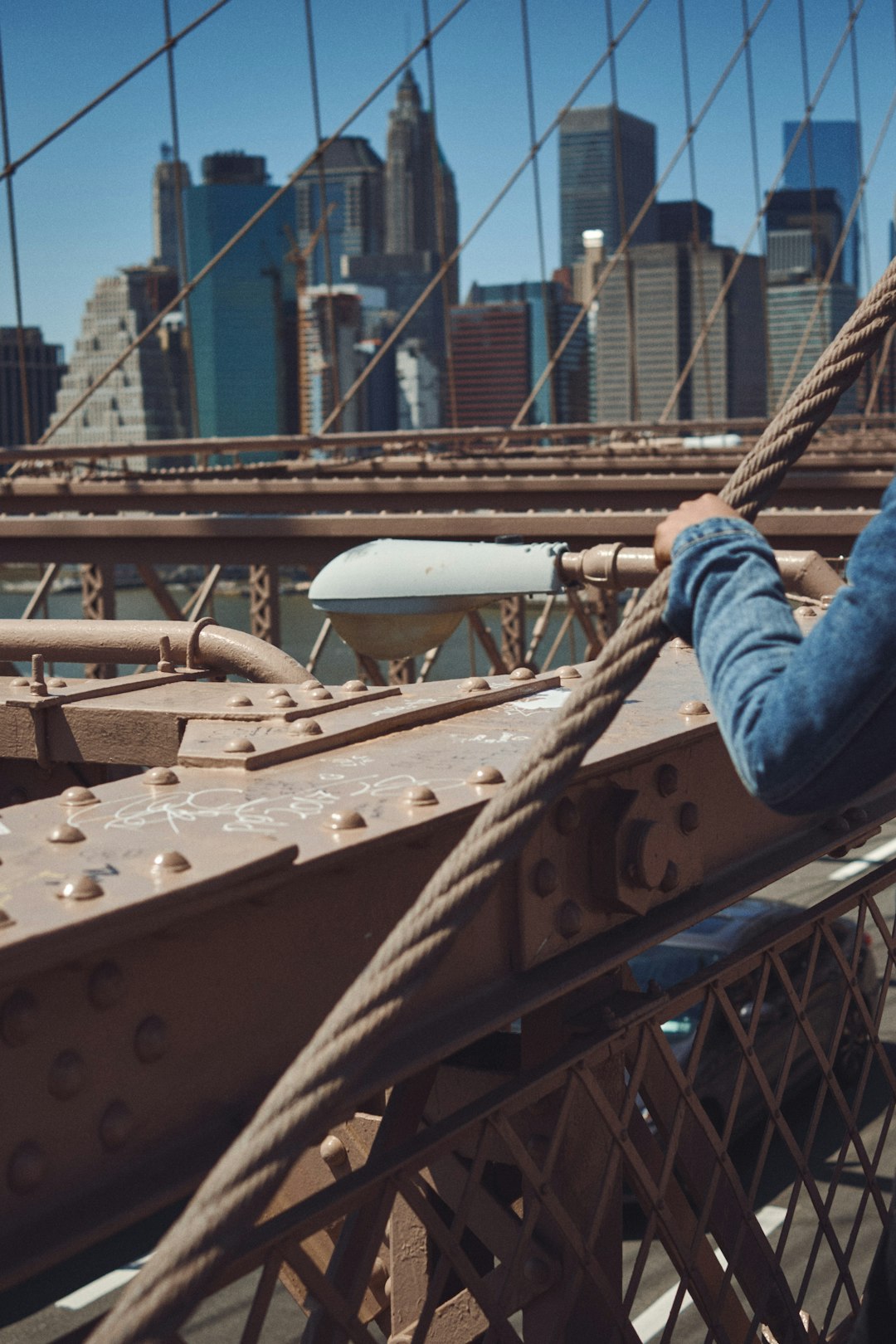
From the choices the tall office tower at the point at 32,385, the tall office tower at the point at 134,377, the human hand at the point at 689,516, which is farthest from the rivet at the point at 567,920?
the tall office tower at the point at 134,377

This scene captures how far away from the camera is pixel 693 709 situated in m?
2.46

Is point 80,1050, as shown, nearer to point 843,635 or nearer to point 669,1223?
point 843,635

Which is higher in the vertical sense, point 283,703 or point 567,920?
point 283,703

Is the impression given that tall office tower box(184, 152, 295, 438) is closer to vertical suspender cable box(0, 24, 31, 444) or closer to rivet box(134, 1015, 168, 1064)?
vertical suspender cable box(0, 24, 31, 444)

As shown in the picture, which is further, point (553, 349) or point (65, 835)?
point (553, 349)

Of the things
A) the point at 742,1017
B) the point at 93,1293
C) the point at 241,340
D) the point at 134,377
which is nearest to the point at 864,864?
the point at 742,1017

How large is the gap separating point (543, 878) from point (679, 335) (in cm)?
8132

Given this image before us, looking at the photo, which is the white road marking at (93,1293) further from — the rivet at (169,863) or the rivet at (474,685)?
the rivet at (169,863)

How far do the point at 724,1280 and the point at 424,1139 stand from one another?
86 cm

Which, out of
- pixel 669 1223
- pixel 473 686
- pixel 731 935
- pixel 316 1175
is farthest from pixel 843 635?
pixel 731 935

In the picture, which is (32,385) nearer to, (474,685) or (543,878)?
(474,685)

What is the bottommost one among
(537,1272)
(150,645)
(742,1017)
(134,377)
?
(742,1017)

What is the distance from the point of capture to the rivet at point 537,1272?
2.35 meters

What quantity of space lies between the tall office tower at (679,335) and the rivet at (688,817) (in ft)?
187
